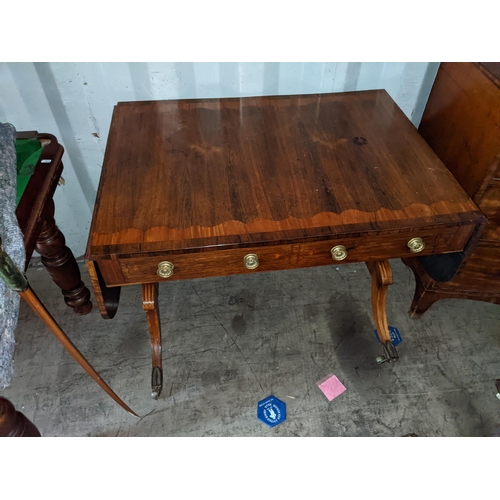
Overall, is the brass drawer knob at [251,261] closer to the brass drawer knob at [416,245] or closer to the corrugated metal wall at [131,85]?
the brass drawer knob at [416,245]

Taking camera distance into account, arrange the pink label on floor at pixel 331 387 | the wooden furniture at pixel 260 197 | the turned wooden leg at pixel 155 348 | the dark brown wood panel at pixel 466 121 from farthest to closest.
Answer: the pink label on floor at pixel 331 387
the turned wooden leg at pixel 155 348
the dark brown wood panel at pixel 466 121
the wooden furniture at pixel 260 197

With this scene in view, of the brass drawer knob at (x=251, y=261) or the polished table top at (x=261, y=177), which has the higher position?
the polished table top at (x=261, y=177)

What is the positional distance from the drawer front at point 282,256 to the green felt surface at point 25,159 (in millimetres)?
482

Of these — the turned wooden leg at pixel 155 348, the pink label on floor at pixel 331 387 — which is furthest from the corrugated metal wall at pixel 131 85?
the pink label on floor at pixel 331 387

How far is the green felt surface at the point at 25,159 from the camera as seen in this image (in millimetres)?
1349

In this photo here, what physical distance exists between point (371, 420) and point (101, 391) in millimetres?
1209

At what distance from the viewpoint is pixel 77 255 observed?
231 cm

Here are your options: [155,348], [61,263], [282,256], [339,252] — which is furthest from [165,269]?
[61,263]

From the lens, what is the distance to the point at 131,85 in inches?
68.4

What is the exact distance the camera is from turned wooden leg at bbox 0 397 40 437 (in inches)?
40.9

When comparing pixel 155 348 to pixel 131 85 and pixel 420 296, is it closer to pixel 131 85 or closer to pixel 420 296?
pixel 131 85

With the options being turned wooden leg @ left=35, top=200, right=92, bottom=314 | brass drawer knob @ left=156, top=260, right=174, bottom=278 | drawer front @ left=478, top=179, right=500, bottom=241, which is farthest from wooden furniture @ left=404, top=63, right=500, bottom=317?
turned wooden leg @ left=35, top=200, right=92, bottom=314

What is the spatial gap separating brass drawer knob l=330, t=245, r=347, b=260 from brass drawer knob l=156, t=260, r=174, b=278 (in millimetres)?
516

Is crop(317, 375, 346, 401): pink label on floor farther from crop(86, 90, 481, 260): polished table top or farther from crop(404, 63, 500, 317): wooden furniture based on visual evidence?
crop(86, 90, 481, 260): polished table top
